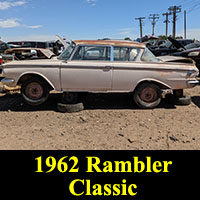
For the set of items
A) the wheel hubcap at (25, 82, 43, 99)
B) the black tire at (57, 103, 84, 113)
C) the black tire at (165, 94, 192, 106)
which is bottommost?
the black tire at (57, 103, 84, 113)

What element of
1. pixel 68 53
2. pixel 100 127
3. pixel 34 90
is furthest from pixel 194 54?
pixel 34 90

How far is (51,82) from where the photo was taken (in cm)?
458

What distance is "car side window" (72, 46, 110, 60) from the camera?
4.63 m

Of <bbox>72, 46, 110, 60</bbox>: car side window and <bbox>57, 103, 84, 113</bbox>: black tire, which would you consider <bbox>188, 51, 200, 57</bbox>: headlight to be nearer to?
<bbox>72, 46, 110, 60</bbox>: car side window

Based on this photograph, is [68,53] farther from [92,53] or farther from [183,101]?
[183,101]

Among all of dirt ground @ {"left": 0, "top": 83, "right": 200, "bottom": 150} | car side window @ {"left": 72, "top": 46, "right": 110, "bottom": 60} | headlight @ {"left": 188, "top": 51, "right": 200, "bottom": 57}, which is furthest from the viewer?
headlight @ {"left": 188, "top": 51, "right": 200, "bottom": 57}

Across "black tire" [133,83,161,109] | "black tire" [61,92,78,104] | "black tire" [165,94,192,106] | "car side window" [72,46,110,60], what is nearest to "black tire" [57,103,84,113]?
"black tire" [61,92,78,104]

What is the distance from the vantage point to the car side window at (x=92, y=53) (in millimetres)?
4633

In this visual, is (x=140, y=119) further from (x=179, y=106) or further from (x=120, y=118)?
(x=179, y=106)

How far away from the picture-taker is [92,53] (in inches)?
184

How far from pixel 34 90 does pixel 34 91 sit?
0.9 inches

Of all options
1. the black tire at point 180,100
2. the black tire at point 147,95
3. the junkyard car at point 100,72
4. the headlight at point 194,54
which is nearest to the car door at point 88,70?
the junkyard car at point 100,72

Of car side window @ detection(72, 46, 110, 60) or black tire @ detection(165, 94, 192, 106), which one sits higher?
car side window @ detection(72, 46, 110, 60)

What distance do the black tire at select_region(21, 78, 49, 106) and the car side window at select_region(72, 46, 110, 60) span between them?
1018 mm
